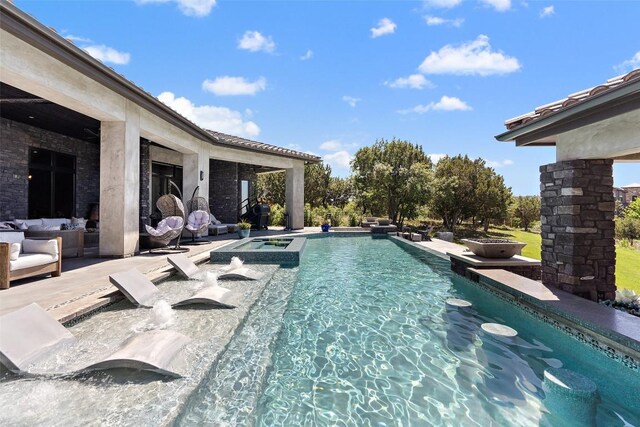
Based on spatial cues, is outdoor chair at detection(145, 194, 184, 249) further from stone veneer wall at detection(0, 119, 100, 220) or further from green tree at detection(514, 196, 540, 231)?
green tree at detection(514, 196, 540, 231)

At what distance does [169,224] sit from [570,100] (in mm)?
9342

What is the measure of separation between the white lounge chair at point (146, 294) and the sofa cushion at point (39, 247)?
173 centimetres

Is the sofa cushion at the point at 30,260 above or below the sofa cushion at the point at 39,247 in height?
below

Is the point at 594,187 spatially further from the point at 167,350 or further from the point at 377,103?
the point at 377,103

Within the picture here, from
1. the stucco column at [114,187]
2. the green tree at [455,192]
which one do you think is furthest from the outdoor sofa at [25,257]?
the green tree at [455,192]

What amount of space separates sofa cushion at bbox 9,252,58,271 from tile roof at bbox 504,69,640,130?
779 centimetres

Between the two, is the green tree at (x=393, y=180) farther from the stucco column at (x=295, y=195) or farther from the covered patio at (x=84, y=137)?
the covered patio at (x=84, y=137)

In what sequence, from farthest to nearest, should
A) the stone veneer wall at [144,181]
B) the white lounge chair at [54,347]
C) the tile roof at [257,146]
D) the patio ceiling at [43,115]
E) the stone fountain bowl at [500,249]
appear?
the tile roof at [257,146] → the stone veneer wall at [144,181] → the patio ceiling at [43,115] → the stone fountain bowl at [500,249] → the white lounge chair at [54,347]

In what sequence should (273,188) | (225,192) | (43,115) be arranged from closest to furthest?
(43,115), (225,192), (273,188)

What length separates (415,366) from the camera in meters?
3.24

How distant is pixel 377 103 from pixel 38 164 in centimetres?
1580

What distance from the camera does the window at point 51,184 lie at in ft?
33.4

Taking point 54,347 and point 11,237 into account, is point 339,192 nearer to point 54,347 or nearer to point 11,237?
point 11,237

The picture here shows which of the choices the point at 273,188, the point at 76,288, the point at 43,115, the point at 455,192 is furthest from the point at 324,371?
the point at 273,188
